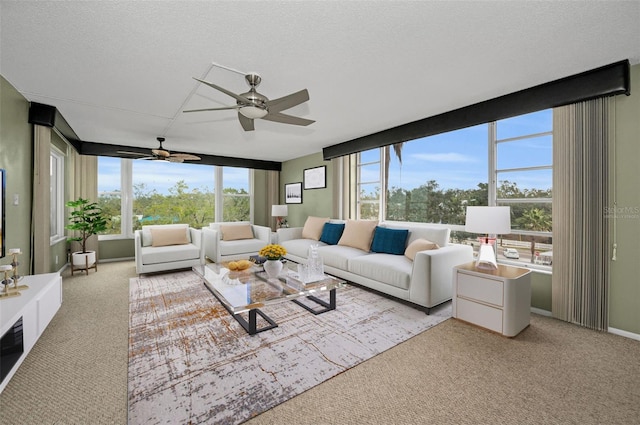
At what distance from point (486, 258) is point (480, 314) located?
1.87 feet

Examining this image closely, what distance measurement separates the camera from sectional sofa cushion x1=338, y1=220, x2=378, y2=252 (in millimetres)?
4285

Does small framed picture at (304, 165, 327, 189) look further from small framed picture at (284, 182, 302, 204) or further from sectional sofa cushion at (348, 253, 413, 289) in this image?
sectional sofa cushion at (348, 253, 413, 289)

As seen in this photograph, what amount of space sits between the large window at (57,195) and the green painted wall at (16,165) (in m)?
1.92

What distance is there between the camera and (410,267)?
10.6 feet

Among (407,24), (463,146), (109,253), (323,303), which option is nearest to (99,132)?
(109,253)

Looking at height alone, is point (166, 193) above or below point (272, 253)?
above

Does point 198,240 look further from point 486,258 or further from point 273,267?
point 486,258

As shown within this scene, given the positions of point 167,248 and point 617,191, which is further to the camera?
point 167,248

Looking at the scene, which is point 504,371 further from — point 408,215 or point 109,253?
point 109,253

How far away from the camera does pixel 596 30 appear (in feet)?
6.30

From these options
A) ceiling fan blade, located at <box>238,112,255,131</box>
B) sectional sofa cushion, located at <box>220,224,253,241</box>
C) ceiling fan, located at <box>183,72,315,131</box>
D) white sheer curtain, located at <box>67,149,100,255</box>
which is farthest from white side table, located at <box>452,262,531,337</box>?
white sheer curtain, located at <box>67,149,100,255</box>

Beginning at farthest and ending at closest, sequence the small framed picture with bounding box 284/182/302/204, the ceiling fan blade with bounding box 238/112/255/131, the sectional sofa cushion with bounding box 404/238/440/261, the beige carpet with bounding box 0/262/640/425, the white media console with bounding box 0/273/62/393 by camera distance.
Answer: the small framed picture with bounding box 284/182/302/204, the sectional sofa cushion with bounding box 404/238/440/261, the ceiling fan blade with bounding box 238/112/255/131, the white media console with bounding box 0/273/62/393, the beige carpet with bounding box 0/262/640/425

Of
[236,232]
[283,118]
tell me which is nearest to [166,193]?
[236,232]

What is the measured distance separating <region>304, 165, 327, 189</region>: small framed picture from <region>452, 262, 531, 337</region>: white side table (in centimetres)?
368
